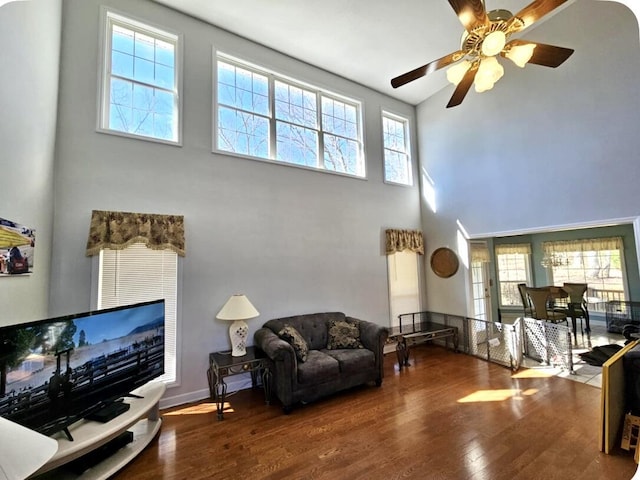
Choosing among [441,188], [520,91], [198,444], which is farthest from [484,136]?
[198,444]

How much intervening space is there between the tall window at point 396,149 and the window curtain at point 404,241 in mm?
1028

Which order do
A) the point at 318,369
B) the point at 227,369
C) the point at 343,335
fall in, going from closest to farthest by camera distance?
the point at 227,369 < the point at 318,369 < the point at 343,335

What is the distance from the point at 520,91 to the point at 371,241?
322 centimetres

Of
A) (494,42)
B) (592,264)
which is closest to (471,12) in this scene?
(494,42)

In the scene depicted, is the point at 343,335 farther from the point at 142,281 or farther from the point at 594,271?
the point at 594,271

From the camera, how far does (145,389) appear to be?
2742mm

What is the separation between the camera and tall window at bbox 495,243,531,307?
25.1 feet

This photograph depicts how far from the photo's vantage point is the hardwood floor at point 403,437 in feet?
7.16

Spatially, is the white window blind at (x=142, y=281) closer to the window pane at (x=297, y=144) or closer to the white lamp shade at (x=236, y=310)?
the white lamp shade at (x=236, y=310)

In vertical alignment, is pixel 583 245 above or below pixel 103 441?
above

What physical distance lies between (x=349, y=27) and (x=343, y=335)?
14.1 feet

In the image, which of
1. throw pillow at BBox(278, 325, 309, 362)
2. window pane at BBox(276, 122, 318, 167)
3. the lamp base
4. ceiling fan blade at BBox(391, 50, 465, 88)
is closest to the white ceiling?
window pane at BBox(276, 122, 318, 167)

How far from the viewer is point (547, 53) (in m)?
2.44

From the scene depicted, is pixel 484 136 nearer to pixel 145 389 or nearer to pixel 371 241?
pixel 371 241
